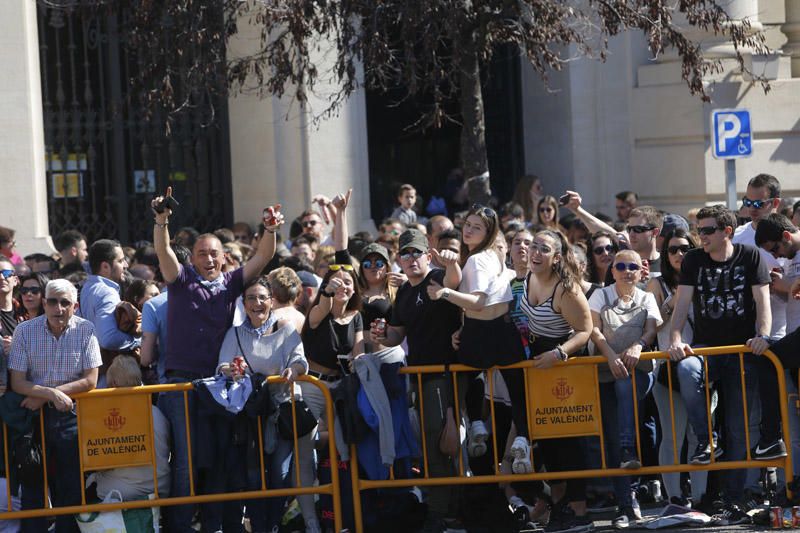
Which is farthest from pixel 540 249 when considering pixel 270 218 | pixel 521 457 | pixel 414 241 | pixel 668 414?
pixel 270 218

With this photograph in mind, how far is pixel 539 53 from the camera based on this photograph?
1359 centimetres

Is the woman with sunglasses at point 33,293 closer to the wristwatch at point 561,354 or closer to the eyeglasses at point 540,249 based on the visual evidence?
the eyeglasses at point 540,249

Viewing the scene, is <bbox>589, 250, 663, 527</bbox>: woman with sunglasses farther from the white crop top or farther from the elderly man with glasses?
the elderly man with glasses

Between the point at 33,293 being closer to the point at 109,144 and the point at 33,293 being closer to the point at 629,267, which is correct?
the point at 629,267

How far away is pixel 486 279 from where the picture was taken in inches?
345

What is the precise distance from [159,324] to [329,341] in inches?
43.6

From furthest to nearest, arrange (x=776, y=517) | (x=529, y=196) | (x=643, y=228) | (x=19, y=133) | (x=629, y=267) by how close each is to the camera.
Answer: (x=19, y=133) < (x=529, y=196) < (x=643, y=228) < (x=629, y=267) < (x=776, y=517)

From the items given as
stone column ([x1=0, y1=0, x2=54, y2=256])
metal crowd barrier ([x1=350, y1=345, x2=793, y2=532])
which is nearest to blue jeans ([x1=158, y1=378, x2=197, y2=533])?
metal crowd barrier ([x1=350, y1=345, x2=793, y2=532])

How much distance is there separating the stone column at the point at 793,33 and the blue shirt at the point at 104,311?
9883mm

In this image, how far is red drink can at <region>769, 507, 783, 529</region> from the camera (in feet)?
28.5

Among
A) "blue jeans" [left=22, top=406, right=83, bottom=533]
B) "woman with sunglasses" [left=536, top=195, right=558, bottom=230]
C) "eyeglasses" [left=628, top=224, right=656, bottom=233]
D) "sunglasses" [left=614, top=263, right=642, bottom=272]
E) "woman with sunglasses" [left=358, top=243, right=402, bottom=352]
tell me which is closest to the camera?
"blue jeans" [left=22, top=406, right=83, bottom=533]

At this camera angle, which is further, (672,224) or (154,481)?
(672,224)

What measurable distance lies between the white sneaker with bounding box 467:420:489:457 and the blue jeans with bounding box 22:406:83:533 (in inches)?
95.4

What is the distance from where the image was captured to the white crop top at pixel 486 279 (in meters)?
8.75
